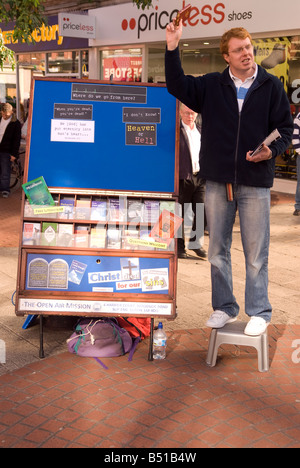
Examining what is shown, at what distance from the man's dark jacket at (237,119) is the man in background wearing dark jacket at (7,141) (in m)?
8.91

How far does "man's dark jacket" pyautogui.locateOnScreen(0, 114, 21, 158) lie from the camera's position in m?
12.7

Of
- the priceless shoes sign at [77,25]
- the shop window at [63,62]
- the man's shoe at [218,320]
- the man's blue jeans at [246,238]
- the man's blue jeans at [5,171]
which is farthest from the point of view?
the shop window at [63,62]

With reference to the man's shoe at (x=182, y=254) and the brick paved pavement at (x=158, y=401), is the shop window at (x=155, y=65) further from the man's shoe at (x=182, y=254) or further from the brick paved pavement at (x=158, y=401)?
the brick paved pavement at (x=158, y=401)

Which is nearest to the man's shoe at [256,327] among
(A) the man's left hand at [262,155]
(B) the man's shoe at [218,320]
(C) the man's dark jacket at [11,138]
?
(B) the man's shoe at [218,320]

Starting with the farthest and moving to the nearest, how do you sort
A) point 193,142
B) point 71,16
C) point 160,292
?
point 71,16
point 193,142
point 160,292

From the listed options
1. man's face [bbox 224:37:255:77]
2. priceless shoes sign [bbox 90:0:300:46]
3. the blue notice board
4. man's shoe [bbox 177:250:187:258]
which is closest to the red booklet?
the blue notice board

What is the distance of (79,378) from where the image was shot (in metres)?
4.40

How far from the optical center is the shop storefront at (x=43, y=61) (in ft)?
71.5

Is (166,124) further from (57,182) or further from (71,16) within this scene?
(71,16)

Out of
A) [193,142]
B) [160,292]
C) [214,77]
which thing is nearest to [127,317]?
[160,292]

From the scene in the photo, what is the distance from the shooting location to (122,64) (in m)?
19.8

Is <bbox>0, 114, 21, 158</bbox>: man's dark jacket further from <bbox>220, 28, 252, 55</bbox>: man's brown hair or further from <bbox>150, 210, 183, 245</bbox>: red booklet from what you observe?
<bbox>220, 28, 252, 55</bbox>: man's brown hair

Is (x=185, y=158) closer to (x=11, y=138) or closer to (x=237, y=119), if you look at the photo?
(x=237, y=119)
